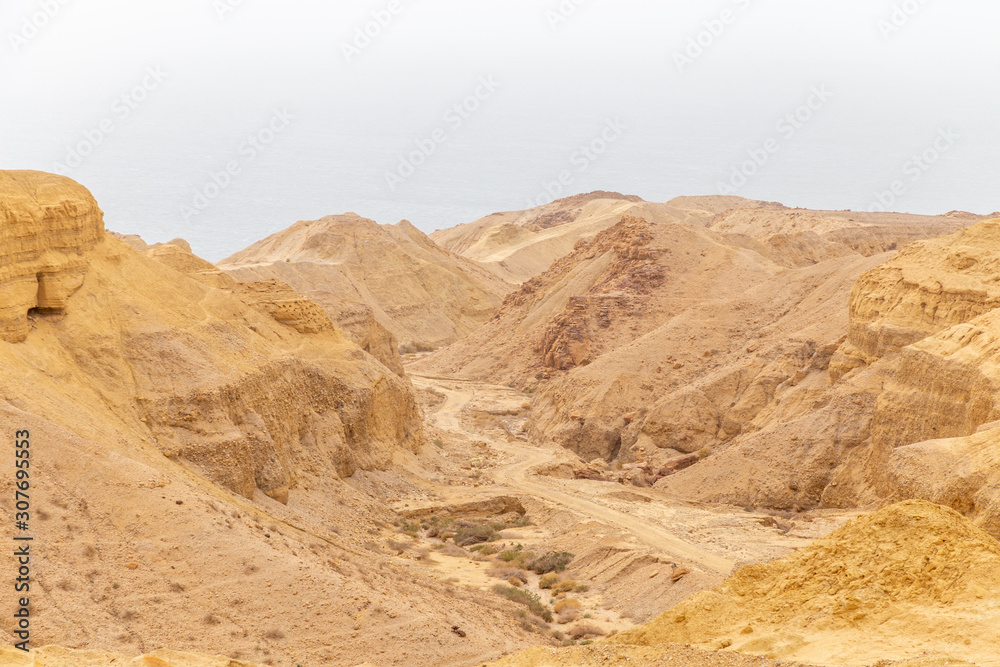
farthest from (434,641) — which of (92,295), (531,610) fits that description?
(92,295)

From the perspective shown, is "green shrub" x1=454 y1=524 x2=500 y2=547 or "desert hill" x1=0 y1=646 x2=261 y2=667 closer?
"desert hill" x1=0 y1=646 x2=261 y2=667

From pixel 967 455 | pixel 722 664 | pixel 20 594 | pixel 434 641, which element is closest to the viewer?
pixel 722 664

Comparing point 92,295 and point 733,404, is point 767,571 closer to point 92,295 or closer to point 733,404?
point 92,295

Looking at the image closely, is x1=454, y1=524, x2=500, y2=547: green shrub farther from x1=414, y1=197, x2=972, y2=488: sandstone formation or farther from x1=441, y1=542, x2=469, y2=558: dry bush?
x1=414, y1=197, x2=972, y2=488: sandstone formation

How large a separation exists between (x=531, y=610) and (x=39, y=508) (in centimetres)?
855

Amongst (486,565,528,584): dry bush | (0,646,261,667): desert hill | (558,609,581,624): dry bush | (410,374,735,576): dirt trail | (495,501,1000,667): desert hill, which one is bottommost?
(558,609,581,624): dry bush

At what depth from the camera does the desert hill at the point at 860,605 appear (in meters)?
8.12

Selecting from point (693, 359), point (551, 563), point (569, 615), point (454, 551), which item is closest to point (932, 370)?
point (551, 563)

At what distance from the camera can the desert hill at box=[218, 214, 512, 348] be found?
204 feet

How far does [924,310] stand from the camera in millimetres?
25344

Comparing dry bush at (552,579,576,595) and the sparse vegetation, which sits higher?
the sparse vegetation

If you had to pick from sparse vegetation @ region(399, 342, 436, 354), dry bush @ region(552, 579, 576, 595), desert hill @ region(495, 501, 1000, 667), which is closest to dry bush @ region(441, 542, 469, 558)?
dry bush @ region(552, 579, 576, 595)

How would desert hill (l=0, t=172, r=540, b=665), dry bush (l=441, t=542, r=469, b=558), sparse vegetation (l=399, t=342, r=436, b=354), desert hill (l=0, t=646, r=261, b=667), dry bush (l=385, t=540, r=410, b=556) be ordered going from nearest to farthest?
desert hill (l=0, t=646, r=261, b=667)
desert hill (l=0, t=172, r=540, b=665)
dry bush (l=385, t=540, r=410, b=556)
dry bush (l=441, t=542, r=469, b=558)
sparse vegetation (l=399, t=342, r=436, b=354)

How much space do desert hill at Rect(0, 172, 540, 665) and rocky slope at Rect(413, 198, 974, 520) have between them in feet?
29.9
